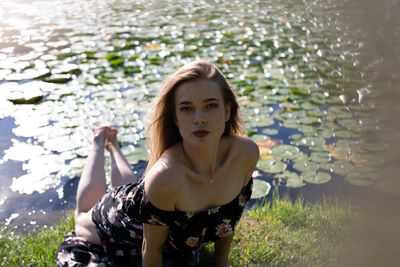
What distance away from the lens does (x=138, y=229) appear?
1.70 m

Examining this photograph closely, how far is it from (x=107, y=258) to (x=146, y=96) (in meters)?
2.03

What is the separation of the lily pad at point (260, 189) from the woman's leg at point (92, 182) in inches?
34.3

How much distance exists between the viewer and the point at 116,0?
769 cm

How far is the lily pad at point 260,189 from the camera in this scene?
8.22 ft

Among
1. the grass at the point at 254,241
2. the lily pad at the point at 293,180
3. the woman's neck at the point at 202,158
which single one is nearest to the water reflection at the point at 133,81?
the lily pad at the point at 293,180

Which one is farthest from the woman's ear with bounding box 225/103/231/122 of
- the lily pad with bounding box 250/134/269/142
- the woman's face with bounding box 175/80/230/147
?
the lily pad with bounding box 250/134/269/142

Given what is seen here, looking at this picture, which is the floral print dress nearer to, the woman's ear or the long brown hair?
the long brown hair

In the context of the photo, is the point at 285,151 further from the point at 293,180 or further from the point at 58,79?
→ the point at 58,79

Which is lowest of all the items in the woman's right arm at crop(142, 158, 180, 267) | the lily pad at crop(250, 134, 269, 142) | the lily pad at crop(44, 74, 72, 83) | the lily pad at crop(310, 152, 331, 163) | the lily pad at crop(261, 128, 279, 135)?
the lily pad at crop(310, 152, 331, 163)

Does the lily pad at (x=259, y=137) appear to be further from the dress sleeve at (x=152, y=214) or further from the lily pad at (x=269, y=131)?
the dress sleeve at (x=152, y=214)

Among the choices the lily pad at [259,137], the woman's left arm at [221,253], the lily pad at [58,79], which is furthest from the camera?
the lily pad at [58,79]

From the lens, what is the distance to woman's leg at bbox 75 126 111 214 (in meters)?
2.12

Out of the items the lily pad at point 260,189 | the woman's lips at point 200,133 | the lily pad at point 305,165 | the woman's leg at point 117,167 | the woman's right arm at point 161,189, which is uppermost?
the woman's lips at point 200,133

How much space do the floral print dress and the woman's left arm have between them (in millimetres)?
81
